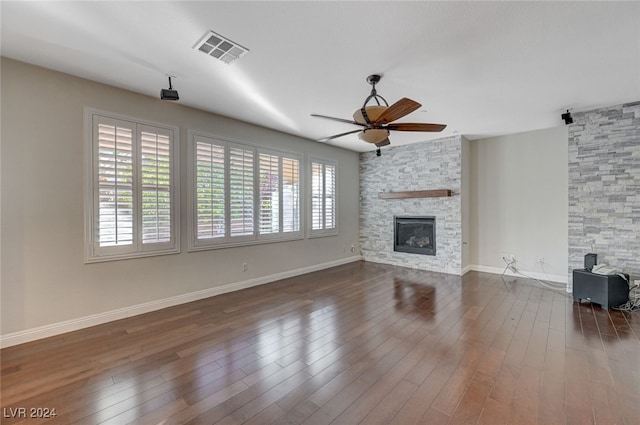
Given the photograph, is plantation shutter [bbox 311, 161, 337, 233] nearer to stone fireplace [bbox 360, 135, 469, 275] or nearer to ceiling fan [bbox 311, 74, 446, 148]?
stone fireplace [bbox 360, 135, 469, 275]

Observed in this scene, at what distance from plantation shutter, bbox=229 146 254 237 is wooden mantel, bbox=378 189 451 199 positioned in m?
3.20

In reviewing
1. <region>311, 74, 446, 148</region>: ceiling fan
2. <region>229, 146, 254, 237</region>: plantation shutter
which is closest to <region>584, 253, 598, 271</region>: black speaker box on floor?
<region>311, 74, 446, 148</region>: ceiling fan

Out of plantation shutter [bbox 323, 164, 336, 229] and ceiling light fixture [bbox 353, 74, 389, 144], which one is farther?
plantation shutter [bbox 323, 164, 336, 229]

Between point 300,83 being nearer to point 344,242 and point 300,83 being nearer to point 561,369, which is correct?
point 561,369

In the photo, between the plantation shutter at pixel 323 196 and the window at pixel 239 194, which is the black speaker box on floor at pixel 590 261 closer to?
Answer: the plantation shutter at pixel 323 196

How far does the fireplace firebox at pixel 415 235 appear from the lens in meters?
6.02

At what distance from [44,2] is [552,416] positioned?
447 centimetres

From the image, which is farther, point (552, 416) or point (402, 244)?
point (402, 244)

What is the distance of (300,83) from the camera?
129 inches

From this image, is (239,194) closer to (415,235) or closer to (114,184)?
(114,184)

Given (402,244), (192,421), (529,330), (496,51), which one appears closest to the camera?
(192,421)

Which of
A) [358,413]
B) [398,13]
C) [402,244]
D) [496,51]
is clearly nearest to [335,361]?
[358,413]

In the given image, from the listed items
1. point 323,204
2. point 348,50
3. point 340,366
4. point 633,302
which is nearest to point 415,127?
point 348,50

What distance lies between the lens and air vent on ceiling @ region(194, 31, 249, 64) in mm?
2408
